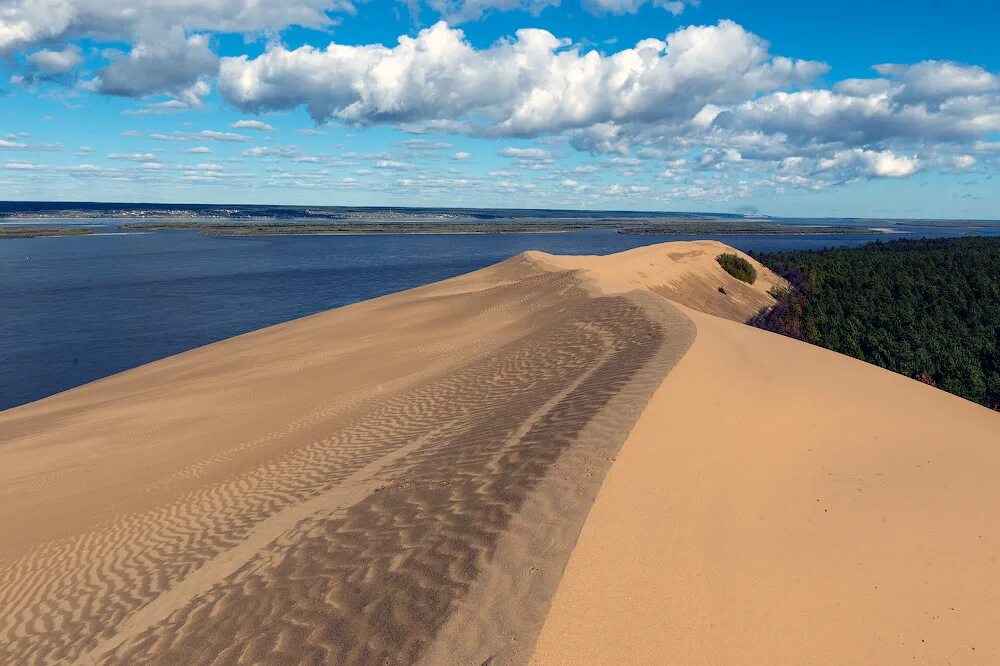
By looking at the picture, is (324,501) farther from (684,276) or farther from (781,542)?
(684,276)

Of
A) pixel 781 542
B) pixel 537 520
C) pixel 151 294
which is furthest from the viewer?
pixel 151 294

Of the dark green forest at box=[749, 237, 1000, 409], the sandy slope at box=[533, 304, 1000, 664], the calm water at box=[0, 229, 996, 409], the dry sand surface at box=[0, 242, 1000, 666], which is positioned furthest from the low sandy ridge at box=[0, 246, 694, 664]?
the calm water at box=[0, 229, 996, 409]

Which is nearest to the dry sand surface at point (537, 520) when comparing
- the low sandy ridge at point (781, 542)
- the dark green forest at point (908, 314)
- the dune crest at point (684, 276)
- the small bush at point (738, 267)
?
the low sandy ridge at point (781, 542)

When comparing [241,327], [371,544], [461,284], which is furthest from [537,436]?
[241,327]

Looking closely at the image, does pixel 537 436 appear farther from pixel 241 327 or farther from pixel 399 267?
pixel 399 267

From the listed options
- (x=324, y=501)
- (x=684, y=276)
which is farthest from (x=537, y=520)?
(x=684, y=276)
